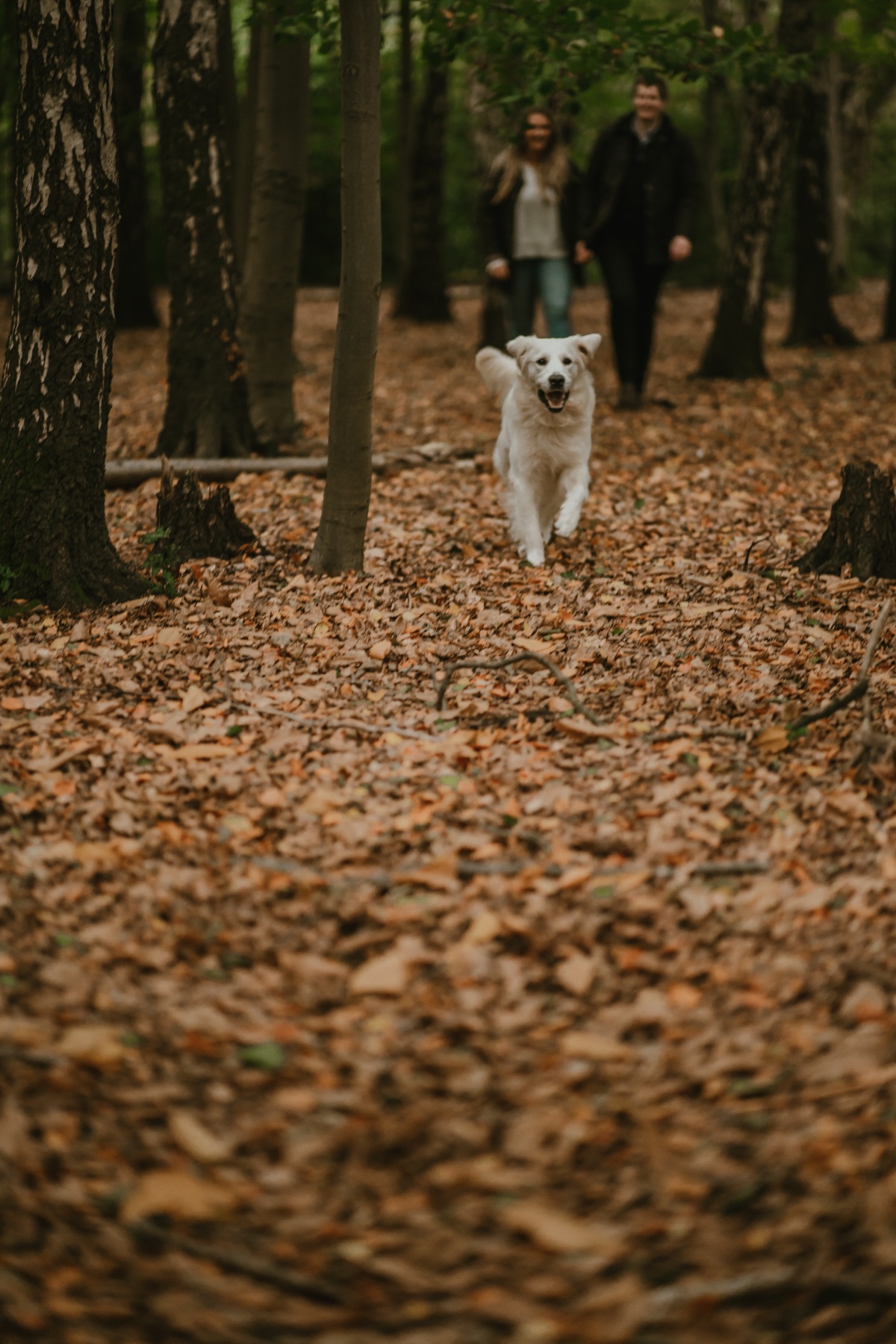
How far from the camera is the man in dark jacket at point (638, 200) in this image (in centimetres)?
865

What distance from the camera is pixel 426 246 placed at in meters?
15.4

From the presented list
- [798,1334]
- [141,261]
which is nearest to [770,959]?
[798,1334]

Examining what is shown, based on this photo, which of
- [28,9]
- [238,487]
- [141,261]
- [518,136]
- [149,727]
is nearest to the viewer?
[149,727]

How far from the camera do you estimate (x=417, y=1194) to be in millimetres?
2295

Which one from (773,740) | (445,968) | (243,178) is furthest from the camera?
(243,178)

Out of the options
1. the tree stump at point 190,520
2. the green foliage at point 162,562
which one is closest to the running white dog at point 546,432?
the tree stump at point 190,520

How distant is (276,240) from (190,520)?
121 inches

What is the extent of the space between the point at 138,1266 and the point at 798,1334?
1.22 m

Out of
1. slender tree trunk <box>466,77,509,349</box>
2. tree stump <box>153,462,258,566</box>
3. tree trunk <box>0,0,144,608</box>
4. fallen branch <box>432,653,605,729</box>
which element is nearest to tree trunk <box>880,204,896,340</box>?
slender tree trunk <box>466,77,509,349</box>

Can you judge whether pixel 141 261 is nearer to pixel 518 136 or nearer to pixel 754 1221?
pixel 518 136

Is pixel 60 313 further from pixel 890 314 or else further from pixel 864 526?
pixel 890 314

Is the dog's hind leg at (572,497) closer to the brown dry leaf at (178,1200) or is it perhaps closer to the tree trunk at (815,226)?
the brown dry leaf at (178,1200)

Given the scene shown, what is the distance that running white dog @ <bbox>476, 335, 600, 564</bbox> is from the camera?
5816 mm

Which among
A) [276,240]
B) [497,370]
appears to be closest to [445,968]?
[497,370]
